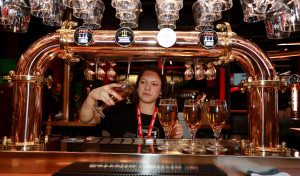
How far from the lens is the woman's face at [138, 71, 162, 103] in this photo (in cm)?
210

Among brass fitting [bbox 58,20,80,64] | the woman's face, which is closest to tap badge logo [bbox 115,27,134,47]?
brass fitting [bbox 58,20,80,64]

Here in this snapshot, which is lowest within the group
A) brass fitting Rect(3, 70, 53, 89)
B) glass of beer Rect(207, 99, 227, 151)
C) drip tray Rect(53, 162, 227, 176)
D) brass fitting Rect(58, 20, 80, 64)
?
drip tray Rect(53, 162, 227, 176)

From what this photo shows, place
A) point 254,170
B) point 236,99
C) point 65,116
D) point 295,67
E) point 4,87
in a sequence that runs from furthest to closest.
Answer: point 236,99 → point 295,67 → point 65,116 → point 4,87 → point 254,170

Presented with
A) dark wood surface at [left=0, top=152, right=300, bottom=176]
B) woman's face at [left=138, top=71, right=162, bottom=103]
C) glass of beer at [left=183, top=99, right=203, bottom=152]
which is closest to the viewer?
dark wood surface at [left=0, top=152, right=300, bottom=176]

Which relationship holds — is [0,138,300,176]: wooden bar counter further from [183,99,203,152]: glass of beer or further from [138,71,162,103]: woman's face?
[138,71,162,103]: woman's face

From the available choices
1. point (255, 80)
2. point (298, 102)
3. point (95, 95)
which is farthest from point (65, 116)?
point (298, 102)

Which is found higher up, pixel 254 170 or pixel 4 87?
pixel 4 87

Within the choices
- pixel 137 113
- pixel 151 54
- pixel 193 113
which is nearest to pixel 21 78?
pixel 151 54

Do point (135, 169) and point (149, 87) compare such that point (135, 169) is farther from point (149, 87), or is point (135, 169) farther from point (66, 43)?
point (149, 87)

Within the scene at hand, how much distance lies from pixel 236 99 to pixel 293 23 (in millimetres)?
8785

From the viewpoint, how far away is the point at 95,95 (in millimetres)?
1302

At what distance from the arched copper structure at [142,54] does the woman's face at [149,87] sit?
0.99m

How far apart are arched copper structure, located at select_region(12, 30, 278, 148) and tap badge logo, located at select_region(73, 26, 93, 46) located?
1.2 inches

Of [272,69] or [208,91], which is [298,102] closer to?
[208,91]
